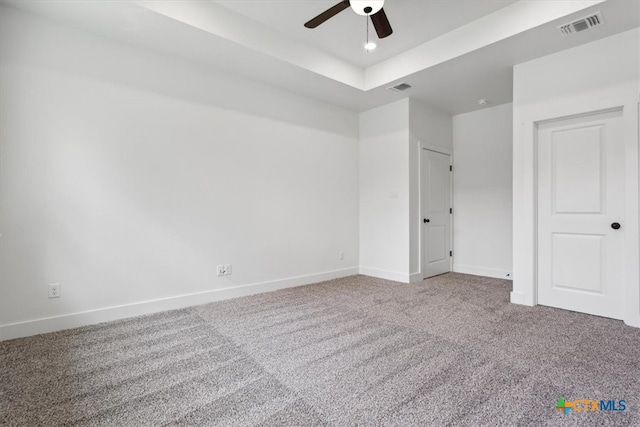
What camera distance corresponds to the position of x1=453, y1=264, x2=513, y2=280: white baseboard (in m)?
4.86

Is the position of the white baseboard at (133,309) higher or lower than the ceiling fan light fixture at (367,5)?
lower

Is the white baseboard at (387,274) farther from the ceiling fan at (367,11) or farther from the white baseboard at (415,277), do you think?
the ceiling fan at (367,11)

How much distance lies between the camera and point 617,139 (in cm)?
301

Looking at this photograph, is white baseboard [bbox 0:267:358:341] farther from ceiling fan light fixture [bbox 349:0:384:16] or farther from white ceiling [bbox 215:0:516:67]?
ceiling fan light fixture [bbox 349:0:384:16]

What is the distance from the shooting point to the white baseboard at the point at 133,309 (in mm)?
2639

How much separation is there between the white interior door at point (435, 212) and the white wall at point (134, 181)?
5.89ft

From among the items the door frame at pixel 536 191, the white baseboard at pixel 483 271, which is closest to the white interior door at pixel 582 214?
the door frame at pixel 536 191

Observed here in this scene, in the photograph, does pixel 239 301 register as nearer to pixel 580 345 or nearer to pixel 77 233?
pixel 77 233

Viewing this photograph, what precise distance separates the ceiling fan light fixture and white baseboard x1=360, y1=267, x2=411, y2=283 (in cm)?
338

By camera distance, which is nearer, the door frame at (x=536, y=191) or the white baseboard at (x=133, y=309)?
the white baseboard at (x=133, y=309)

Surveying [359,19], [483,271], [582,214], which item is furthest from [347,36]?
[483,271]

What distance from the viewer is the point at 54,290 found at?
2.76 m

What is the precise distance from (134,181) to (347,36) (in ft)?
9.06

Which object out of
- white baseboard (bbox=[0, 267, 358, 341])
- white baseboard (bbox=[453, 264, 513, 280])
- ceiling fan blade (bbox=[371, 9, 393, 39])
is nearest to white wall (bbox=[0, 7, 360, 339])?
white baseboard (bbox=[0, 267, 358, 341])
